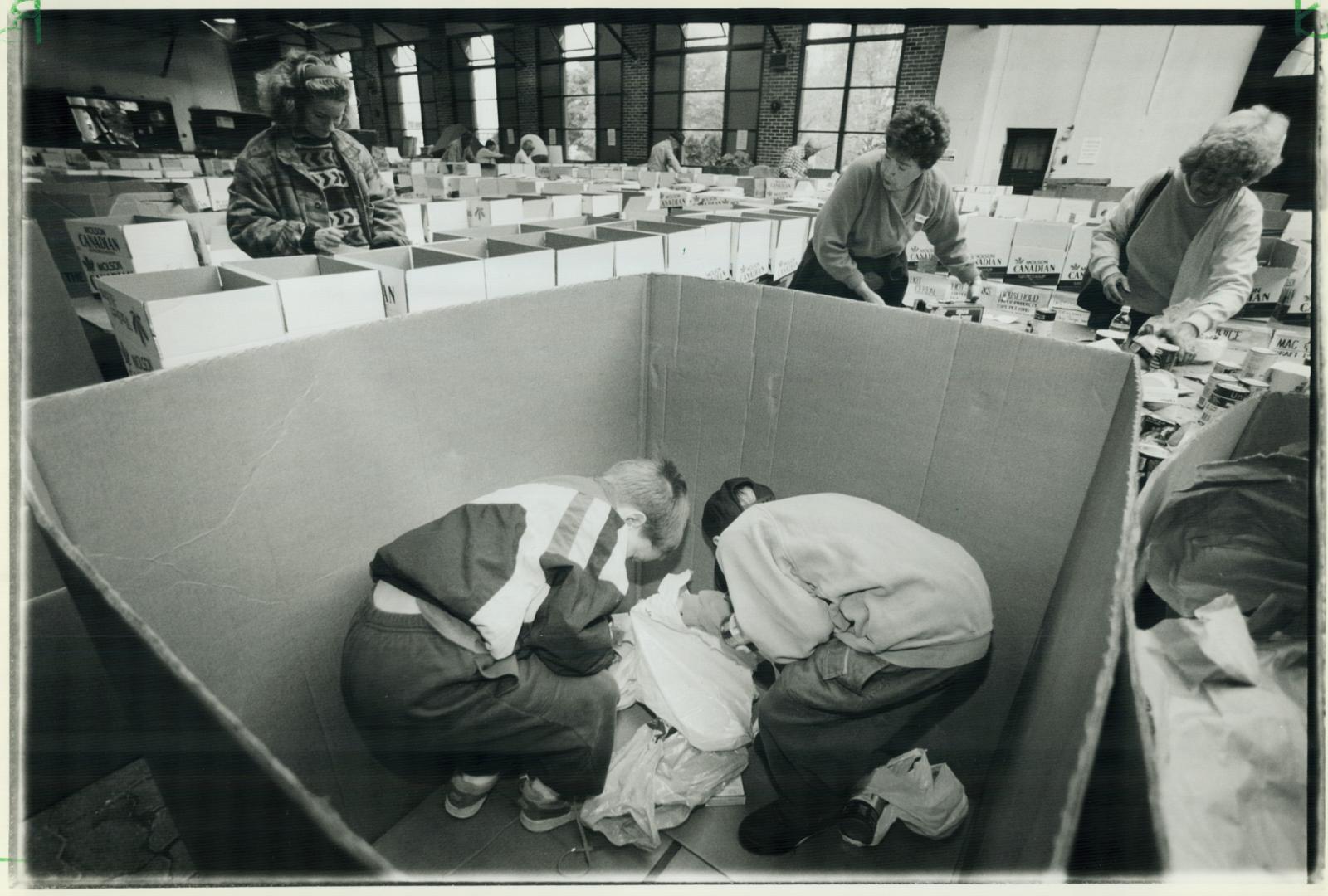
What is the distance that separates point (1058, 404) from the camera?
0.85 m

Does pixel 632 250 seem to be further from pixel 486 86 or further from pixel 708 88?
pixel 486 86

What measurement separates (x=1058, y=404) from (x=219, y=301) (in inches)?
46.3

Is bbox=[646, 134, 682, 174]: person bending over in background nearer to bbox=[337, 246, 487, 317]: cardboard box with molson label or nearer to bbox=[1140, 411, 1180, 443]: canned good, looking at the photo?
bbox=[337, 246, 487, 317]: cardboard box with molson label

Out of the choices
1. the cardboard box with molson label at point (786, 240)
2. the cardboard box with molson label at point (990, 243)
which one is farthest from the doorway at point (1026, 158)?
the cardboard box with molson label at point (786, 240)

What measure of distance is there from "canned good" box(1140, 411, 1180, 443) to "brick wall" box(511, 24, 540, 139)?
1116cm

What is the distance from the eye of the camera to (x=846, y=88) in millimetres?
7605

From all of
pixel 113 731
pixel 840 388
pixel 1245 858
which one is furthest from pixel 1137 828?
pixel 113 731

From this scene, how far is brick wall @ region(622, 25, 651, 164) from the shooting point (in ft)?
28.4

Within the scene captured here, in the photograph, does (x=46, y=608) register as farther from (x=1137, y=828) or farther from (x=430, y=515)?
(x=1137, y=828)

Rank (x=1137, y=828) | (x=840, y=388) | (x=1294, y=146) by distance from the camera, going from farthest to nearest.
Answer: (x=840, y=388), (x=1294, y=146), (x=1137, y=828)

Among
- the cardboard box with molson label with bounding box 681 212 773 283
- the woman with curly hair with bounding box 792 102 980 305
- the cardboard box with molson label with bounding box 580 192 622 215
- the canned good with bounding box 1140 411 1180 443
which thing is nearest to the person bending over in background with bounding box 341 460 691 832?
the canned good with bounding box 1140 411 1180 443

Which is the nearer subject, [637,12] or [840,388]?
[637,12]

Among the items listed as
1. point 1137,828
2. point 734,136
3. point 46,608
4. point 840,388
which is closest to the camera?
point 1137,828

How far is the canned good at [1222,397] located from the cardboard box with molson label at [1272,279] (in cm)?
135
